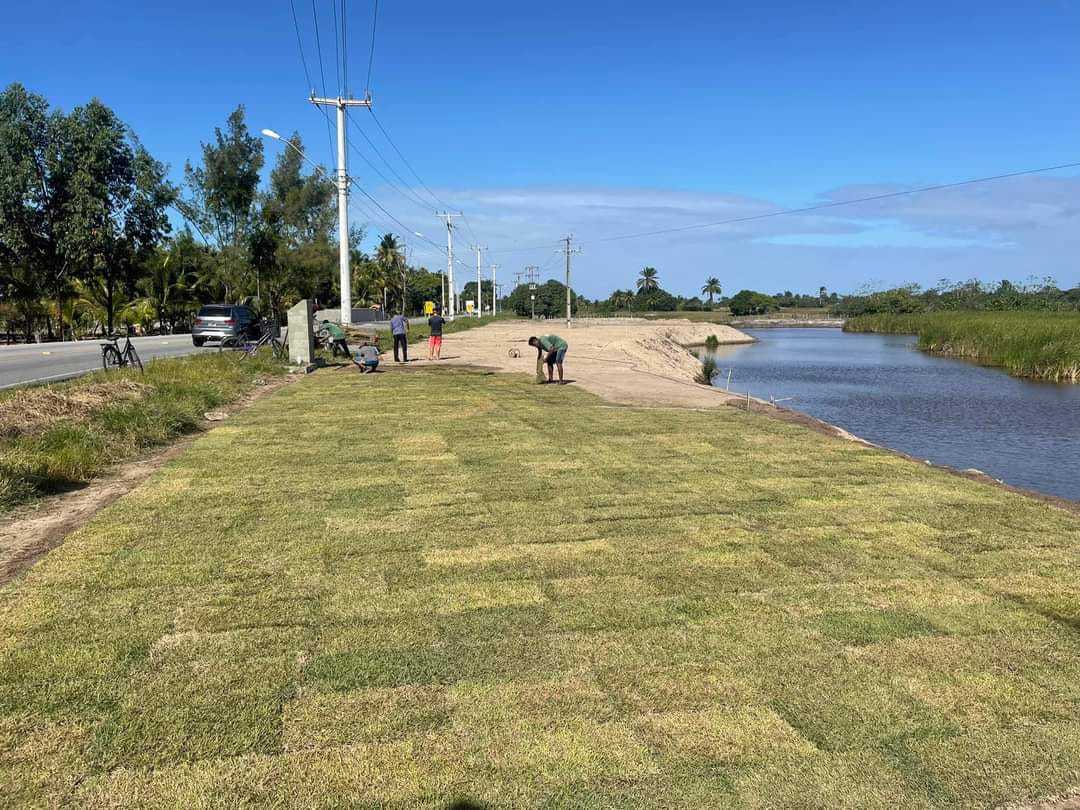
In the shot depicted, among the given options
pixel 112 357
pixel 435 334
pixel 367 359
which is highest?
pixel 435 334

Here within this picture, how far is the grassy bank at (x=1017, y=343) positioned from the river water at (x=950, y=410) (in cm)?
168

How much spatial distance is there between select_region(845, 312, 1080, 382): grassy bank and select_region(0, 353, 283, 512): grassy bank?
1372 inches

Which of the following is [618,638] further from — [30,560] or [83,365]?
[83,365]

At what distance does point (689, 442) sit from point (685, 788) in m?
6.99

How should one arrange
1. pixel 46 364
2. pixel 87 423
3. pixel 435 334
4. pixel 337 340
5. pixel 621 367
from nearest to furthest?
1. pixel 87 423
2. pixel 46 364
3. pixel 337 340
4. pixel 621 367
5. pixel 435 334

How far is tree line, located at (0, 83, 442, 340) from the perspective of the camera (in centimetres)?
3506

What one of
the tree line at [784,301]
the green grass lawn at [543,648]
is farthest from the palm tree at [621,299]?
the green grass lawn at [543,648]

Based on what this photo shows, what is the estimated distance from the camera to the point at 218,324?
29.5m

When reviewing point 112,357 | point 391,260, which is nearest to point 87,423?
point 112,357

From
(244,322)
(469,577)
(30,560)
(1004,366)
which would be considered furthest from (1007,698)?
(1004,366)

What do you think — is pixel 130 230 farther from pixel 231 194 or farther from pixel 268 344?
pixel 268 344

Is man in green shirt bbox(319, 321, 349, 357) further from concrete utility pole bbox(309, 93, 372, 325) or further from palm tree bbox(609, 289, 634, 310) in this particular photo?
palm tree bbox(609, 289, 634, 310)

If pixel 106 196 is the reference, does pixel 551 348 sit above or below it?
below

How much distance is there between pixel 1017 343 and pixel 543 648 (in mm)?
42057
